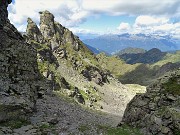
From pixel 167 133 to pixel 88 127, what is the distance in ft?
35.6

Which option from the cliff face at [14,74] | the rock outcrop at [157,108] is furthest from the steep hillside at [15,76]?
the rock outcrop at [157,108]

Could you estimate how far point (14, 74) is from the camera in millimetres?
50688

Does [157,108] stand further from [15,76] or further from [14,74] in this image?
[14,74]

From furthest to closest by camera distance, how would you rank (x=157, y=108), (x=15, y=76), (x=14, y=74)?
(x=14, y=74), (x=15, y=76), (x=157, y=108)

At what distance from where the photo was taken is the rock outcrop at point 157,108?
36750mm

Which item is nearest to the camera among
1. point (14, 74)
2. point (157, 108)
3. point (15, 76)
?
point (157, 108)

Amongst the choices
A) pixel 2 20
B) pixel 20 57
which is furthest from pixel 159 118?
pixel 2 20

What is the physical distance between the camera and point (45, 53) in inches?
7382

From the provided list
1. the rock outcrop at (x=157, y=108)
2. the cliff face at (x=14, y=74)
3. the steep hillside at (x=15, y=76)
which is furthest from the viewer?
the cliff face at (x=14, y=74)

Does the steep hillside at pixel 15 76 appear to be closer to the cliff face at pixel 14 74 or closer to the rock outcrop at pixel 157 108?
the cliff face at pixel 14 74

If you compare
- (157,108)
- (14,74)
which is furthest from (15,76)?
(157,108)

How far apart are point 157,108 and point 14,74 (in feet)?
80.2

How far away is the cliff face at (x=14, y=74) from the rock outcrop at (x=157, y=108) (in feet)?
55.9

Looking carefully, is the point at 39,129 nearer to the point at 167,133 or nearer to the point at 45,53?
the point at 167,133
